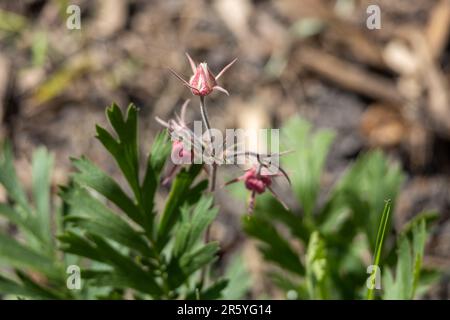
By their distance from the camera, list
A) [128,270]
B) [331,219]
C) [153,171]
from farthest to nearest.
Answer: [331,219] < [128,270] < [153,171]

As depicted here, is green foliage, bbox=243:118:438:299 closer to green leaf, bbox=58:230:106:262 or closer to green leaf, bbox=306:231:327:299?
green leaf, bbox=306:231:327:299

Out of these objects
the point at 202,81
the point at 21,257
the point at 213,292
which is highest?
the point at 202,81

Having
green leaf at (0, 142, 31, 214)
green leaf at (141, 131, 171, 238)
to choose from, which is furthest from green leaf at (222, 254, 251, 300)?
green leaf at (0, 142, 31, 214)

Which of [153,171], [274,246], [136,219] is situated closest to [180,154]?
[153,171]

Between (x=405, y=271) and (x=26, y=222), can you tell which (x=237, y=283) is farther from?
(x=26, y=222)

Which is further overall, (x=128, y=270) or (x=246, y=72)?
(x=246, y=72)

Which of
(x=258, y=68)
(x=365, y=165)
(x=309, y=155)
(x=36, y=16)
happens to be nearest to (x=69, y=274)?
(x=309, y=155)

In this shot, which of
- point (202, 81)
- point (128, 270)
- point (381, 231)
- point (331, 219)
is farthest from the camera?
point (331, 219)
